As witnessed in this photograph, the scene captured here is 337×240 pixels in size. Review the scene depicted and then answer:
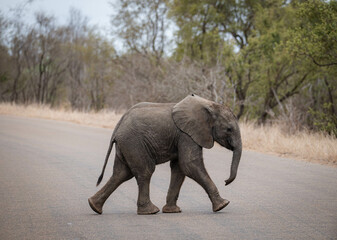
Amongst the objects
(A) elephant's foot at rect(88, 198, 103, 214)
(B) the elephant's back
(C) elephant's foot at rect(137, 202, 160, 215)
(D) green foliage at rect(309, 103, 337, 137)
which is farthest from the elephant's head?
(D) green foliage at rect(309, 103, 337, 137)

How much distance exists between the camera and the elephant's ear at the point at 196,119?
6.09 m

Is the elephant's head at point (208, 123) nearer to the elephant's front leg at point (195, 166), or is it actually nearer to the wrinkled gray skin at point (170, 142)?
the wrinkled gray skin at point (170, 142)

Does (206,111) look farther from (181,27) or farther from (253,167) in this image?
(181,27)

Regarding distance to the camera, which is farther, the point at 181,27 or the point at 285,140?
the point at 181,27

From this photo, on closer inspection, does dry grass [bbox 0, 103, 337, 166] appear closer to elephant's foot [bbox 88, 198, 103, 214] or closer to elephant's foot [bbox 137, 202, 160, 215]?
elephant's foot [bbox 137, 202, 160, 215]

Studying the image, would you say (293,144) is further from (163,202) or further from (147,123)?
(147,123)

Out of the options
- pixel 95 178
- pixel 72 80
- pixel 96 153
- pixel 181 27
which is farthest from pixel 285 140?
pixel 72 80

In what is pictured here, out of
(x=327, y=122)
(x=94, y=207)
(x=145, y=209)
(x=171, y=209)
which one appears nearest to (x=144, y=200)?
(x=145, y=209)

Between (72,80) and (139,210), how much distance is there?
36.4 metres

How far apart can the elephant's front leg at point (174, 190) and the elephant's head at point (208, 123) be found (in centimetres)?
58

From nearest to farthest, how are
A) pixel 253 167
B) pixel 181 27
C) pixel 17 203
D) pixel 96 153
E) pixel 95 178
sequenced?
pixel 17 203, pixel 95 178, pixel 253 167, pixel 96 153, pixel 181 27

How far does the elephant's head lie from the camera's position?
6.11m

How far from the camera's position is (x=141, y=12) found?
28906 millimetres

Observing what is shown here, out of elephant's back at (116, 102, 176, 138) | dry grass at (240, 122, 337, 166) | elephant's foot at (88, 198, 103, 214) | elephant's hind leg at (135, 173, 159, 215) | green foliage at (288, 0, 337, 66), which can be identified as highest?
green foliage at (288, 0, 337, 66)
